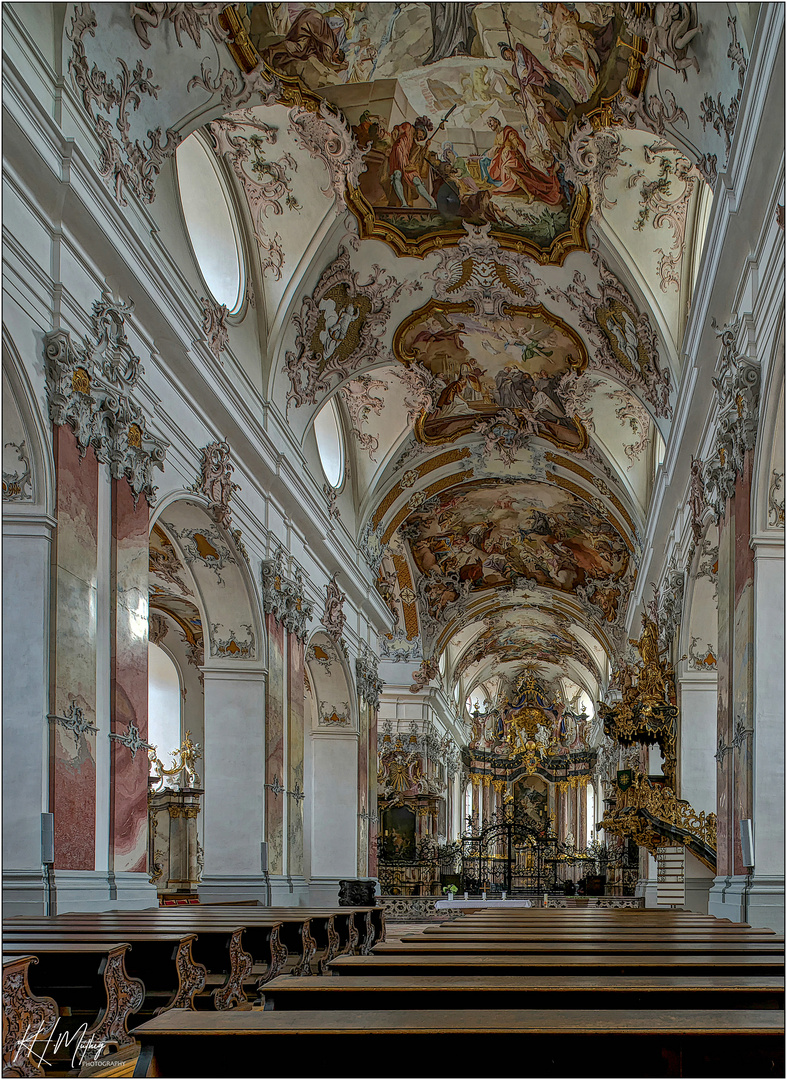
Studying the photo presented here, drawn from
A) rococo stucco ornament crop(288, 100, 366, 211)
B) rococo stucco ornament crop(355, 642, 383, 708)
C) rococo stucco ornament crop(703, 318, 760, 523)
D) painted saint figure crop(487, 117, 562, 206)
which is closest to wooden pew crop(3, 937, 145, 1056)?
rococo stucco ornament crop(703, 318, 760, 523)

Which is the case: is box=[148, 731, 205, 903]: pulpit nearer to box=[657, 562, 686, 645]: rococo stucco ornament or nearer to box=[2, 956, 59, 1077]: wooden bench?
box=[657, 562, 686, 645]: rococo stucco ornament

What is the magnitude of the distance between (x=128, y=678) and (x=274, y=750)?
5.16m

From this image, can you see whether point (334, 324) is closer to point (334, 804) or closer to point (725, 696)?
point (725, 696)

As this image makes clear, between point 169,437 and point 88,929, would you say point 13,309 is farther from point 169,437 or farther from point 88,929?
point 88,929

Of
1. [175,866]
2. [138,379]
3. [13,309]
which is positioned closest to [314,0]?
[138,379]

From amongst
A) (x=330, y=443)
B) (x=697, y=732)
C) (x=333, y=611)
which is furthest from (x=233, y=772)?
(x=330, y=443)

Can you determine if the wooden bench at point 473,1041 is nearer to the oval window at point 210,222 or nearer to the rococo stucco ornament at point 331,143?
the oval window at point 210,222

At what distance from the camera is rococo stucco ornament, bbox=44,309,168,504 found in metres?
7.93

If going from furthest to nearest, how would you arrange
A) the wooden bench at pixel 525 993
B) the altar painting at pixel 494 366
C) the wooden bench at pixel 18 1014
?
1. the altar painting at pixel 494 366
2. the wooden bench at pixel 18 1014
3. the wooden bench at pixel 525 993

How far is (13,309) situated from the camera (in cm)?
740

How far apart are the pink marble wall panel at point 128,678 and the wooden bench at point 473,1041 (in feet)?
20.8

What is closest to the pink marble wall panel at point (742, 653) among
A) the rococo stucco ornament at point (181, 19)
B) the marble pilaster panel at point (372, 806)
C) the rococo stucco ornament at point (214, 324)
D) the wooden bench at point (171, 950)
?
the wooden bench at point (171, 950)

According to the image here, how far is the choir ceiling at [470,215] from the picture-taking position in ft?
33.6

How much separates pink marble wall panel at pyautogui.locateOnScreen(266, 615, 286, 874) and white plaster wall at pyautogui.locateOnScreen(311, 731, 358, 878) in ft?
18.0
